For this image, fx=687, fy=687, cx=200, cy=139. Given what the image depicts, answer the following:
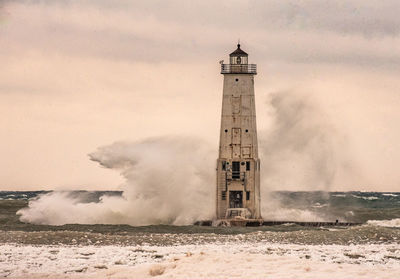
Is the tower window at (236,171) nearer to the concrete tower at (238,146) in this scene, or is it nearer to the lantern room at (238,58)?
the concrete tower at (238,146)

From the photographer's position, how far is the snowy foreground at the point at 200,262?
17.7 metres

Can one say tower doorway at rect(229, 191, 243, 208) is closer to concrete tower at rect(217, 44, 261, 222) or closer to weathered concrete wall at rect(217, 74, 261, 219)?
concrete tower at rect(217, 44, 261, 222)

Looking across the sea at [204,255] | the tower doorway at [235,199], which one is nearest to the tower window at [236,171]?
the tower doorway at [235,199]

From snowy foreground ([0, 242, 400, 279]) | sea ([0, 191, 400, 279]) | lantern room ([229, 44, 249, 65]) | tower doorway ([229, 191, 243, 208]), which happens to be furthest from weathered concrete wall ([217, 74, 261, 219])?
snowy foreground ([0, 242, 400, 279])

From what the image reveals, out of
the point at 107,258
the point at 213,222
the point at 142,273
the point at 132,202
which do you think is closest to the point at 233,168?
the point at 213,222

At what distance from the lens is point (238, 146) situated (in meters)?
42.3

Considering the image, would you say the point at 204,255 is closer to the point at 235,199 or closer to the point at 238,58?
the point at 235,199

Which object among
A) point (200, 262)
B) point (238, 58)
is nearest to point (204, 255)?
point (200, 262)

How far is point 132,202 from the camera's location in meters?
45.8

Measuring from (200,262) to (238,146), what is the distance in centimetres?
2385

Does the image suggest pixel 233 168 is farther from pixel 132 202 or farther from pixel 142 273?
pixel 142 273

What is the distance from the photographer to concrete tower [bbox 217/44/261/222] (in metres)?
42.3

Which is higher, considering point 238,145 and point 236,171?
point 238,145

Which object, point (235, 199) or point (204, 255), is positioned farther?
point (235, 199)
